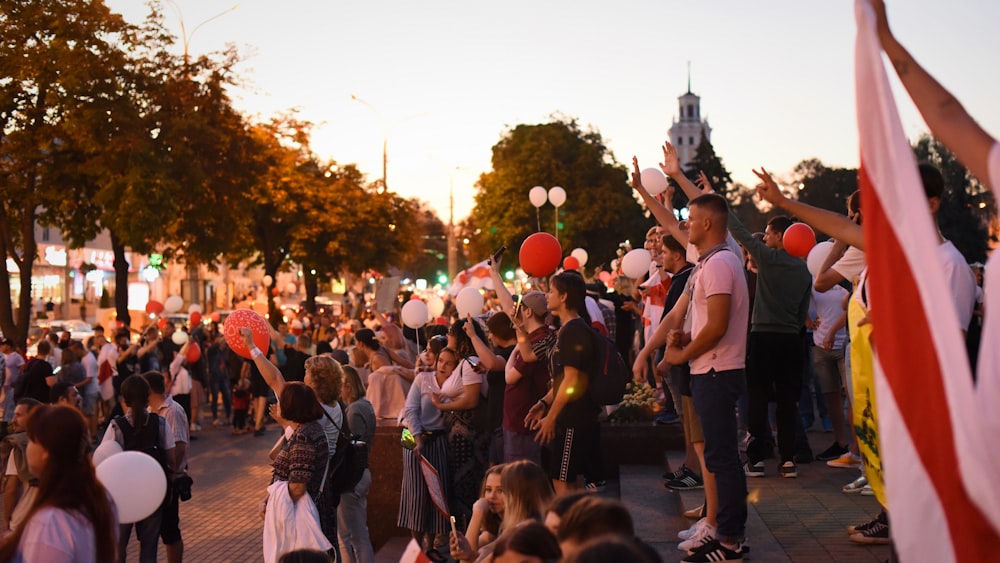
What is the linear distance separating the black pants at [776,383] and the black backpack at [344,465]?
2980mm

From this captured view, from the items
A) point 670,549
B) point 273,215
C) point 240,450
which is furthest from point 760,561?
point 273,215

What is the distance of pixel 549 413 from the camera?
21.9 ft

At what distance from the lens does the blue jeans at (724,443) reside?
18.7 feet

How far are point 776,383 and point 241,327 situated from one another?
411 cm

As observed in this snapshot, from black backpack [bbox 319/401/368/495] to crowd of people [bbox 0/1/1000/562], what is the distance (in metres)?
0.02

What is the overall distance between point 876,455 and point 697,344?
169cm

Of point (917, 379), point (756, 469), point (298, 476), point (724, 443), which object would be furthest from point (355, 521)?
point (917, 379)

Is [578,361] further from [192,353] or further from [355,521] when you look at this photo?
[192,353]

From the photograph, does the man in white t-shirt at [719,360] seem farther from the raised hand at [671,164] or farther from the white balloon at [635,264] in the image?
the white balloon at [635,264]

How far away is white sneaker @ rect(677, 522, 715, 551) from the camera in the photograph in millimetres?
→ 6062

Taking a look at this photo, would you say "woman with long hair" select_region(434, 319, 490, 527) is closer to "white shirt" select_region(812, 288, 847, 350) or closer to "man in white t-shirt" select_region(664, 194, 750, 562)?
"white shirt" select_region(812, 288, 847, 350)

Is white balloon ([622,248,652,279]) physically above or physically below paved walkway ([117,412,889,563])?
above

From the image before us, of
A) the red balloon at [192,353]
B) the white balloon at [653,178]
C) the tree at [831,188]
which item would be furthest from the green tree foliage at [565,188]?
the white balloon at [653,178]

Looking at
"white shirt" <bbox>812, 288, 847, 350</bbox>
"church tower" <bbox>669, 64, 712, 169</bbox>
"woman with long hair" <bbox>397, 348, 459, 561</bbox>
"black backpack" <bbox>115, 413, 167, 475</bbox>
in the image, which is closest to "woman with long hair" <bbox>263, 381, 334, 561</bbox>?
"black backpack" <bbox>115, 413, 167, 475</bbox>
